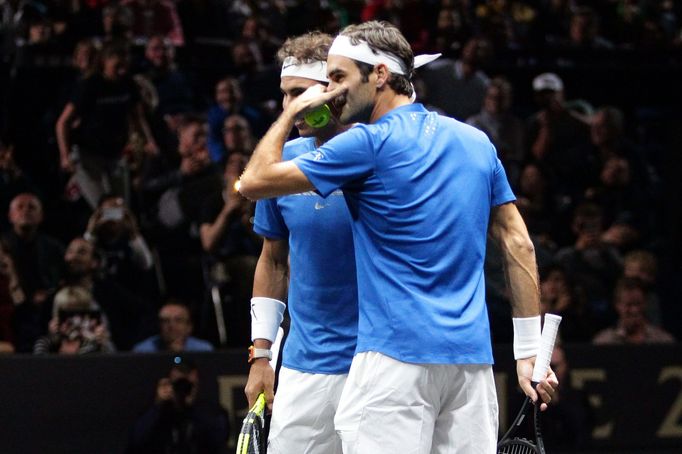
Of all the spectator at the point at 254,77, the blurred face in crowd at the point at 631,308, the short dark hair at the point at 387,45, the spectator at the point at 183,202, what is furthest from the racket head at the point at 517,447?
the spectator at the point at 254,77

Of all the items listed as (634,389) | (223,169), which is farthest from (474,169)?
(223,169)

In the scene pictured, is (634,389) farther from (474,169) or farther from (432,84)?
(474,169)

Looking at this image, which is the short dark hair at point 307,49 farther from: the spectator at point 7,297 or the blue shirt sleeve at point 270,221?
the spectator at point 7,297

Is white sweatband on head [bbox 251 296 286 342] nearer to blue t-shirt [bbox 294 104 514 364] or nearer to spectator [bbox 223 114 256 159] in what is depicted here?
blue t-shirt [bbox 294 104 514 364]

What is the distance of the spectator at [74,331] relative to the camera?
798cm

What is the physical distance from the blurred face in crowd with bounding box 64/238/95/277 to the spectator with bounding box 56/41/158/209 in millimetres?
966

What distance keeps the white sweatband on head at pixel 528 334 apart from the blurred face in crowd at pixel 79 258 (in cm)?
484

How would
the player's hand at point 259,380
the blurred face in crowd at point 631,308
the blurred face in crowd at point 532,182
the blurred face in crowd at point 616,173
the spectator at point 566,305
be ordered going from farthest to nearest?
the blurred face in crowd at point 616,173
the blurred face in crowd at point 532,182
the spectator at point 566,305
the blurred face in crowd at point 631,308
the player's hand at point 259,380

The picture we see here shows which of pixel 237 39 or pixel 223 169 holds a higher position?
pixel 237 39

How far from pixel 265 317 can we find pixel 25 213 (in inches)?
181

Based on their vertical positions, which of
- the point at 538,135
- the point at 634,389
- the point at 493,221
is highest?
the point at 493,221

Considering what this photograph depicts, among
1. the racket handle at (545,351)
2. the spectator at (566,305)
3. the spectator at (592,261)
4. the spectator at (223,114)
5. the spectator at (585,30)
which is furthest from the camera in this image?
the spectator at (585,30)

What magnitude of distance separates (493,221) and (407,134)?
47 cm

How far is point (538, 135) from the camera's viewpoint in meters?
11.0
